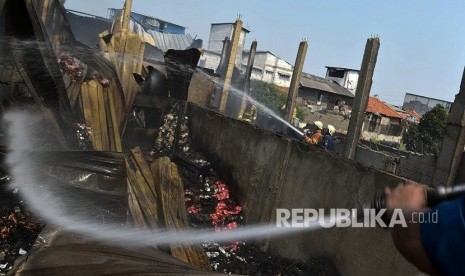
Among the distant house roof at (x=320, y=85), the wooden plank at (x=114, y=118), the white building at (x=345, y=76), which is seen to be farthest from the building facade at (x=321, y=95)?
the wooden plank at (x=114, y=118)

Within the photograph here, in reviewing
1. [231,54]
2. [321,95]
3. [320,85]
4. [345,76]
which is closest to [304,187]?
[231,54]

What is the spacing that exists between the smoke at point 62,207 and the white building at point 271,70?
1632 inches

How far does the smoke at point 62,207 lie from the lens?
3594mm

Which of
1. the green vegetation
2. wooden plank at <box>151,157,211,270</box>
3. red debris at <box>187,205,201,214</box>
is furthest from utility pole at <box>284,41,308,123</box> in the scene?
the green vegetation

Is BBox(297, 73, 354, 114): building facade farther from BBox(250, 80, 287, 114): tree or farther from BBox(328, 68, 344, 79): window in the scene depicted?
BBox(328, 68, 344, 79): window

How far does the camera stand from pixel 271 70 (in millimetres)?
46312

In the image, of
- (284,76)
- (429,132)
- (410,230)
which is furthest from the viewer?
(284,76)

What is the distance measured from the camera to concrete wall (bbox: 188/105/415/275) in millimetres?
3697

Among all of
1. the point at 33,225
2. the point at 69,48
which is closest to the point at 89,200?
the point at 33,225

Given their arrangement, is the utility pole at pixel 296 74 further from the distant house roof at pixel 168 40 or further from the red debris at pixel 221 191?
the distant house roof at pixel 168 40

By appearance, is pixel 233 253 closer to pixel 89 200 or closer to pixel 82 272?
pixel 89 200

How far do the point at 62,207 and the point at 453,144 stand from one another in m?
6.22

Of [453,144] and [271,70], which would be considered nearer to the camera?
[453,144]

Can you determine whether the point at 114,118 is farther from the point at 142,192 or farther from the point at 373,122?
the point at 373,122
